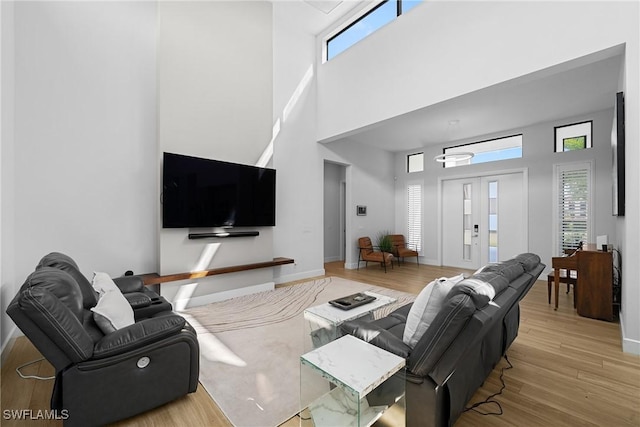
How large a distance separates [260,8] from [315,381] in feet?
18.4

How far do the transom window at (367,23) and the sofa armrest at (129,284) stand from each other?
5.26 metres

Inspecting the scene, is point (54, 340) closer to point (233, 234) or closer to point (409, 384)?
point (409, 384)

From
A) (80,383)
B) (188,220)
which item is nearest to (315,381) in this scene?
(80,383)

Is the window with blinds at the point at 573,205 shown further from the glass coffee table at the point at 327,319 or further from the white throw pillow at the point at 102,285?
the white throw pillow at the point at 102,285

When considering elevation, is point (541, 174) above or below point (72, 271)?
above

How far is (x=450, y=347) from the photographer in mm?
1445

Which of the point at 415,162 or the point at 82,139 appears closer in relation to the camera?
the point at 82,139

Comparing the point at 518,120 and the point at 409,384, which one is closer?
the point at 409,384

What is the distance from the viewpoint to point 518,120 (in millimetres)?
5543

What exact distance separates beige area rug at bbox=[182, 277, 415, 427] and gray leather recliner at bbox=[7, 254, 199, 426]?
14.4 inches

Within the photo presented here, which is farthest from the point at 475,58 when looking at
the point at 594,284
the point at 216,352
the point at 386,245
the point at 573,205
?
the point at 216,352

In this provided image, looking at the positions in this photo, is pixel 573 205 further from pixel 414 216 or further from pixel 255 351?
pixel 255 351

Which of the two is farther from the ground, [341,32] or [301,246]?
[341,32]

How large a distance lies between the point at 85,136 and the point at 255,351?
341cm
